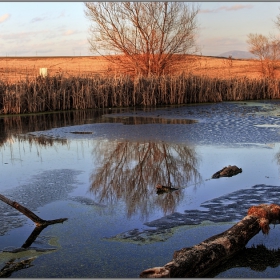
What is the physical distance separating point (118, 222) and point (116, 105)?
42.5ft

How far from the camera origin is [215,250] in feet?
12.0

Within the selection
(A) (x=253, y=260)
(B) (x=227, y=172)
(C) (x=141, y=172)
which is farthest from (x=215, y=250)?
(C) (x=141, y=172)

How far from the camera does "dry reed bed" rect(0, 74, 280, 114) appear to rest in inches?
601

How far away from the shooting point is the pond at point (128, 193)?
3.85m

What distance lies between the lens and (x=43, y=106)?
1575 centimetres

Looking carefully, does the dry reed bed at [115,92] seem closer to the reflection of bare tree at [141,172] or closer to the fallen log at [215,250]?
the reflection of bare tree at [141,172]

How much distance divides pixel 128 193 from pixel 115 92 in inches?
467

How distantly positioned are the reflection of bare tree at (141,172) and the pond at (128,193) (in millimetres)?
15

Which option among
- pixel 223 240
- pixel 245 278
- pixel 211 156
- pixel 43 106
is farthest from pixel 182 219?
pixel 43 106

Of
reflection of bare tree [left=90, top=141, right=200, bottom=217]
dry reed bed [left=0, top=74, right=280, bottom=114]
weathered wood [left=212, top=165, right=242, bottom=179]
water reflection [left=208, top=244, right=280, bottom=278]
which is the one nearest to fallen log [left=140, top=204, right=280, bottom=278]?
water reflection [left=208, top=244, right=280, bottom=278]

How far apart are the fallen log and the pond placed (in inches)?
3.7

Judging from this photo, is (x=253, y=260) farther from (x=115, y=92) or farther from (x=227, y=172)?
(x=115, y=92)

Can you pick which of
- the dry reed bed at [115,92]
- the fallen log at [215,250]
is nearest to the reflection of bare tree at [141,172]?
the fallen log at [215,250]

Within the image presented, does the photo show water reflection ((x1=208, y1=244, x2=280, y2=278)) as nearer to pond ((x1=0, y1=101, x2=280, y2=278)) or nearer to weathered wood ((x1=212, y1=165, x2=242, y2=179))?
pond ((x1=0, y1=101, x2=280, y2=278))
